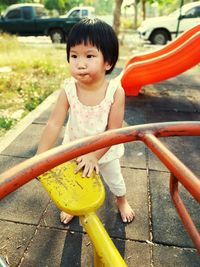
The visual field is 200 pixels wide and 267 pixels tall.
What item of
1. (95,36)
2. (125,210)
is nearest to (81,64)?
(95,36)

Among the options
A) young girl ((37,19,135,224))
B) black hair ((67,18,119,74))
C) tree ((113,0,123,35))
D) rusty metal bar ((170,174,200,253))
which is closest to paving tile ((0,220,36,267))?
young girl ((37,19,135,224))

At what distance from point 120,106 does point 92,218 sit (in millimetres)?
A: 739

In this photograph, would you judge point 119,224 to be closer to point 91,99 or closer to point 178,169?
point 91,99

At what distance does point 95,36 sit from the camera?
140cm

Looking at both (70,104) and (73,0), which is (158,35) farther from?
(73,0)

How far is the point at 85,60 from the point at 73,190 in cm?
62

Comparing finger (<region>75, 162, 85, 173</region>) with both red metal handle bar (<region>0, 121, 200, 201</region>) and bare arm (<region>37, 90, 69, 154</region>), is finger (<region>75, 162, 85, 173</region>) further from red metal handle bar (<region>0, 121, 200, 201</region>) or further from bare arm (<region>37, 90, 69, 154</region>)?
bare arm (<region>37, 90, 69, 154</region>)

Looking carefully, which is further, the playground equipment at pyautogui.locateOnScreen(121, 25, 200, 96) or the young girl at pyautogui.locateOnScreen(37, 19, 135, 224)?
the playground equipment at pyautogui.locateOnScreen(121, 25, 200, 96)

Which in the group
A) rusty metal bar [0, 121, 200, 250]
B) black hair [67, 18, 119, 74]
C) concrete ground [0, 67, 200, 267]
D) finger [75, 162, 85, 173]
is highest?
black hair [67, 18, 119, 74]

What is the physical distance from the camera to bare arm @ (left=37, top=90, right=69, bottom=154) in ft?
5.19

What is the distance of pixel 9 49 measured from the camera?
858 centimetres

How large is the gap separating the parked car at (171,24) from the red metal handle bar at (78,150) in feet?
31.6

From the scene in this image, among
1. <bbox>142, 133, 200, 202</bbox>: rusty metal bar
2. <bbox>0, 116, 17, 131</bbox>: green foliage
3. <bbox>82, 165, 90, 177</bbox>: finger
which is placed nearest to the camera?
<bbox>142, 133, 200, 202</bbox>: rusty metal bar

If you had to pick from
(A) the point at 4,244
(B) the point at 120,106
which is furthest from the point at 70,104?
(A) the point at 4,244
